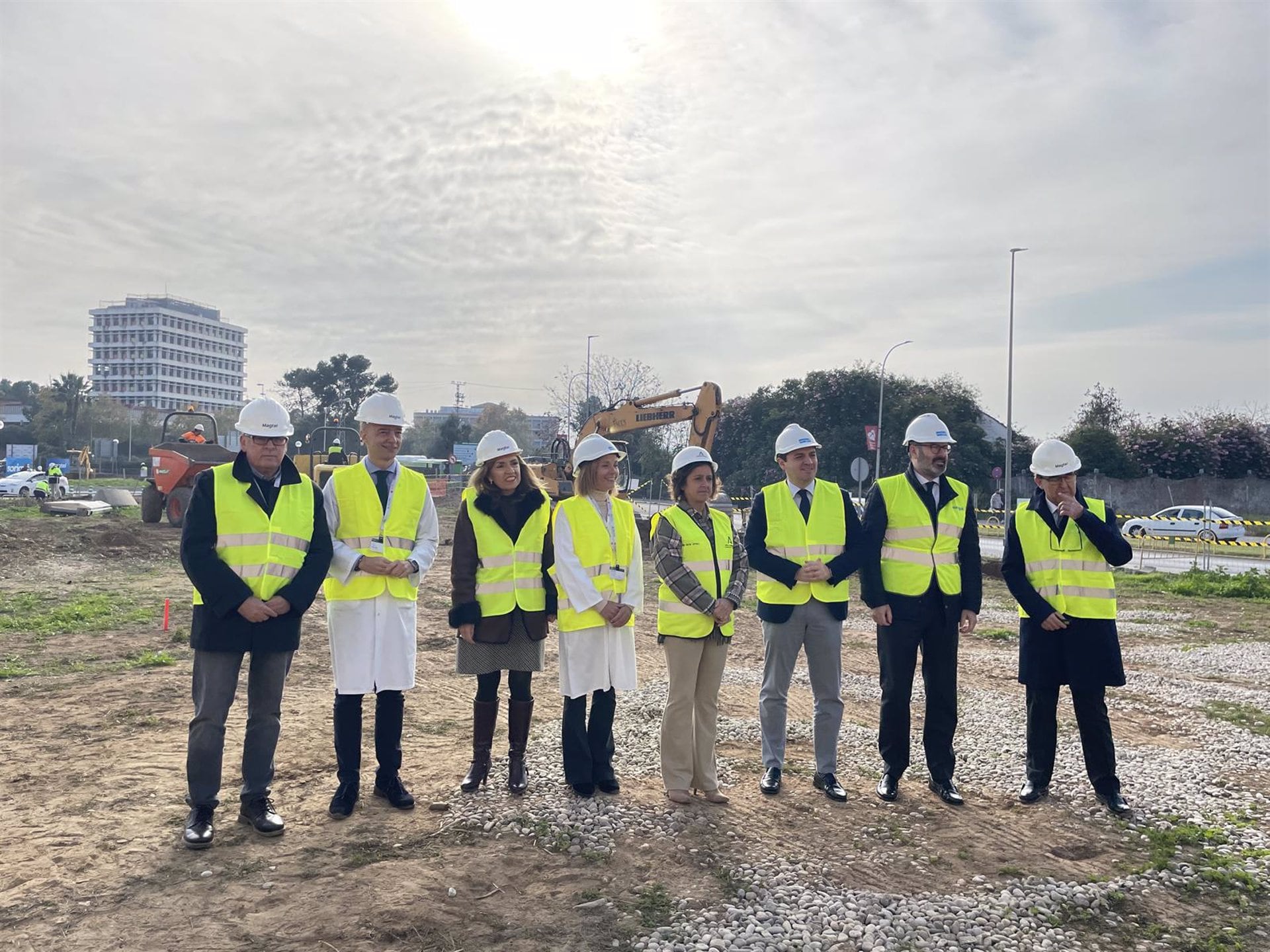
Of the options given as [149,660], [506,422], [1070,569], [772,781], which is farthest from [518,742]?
[506,422]

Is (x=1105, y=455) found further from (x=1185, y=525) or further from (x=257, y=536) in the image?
(x=257, y=536)

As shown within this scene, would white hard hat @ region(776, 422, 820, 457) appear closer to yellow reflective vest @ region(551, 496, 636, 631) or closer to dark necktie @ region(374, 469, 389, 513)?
yellow reflective vest @ region(551, 496, 636, 631)

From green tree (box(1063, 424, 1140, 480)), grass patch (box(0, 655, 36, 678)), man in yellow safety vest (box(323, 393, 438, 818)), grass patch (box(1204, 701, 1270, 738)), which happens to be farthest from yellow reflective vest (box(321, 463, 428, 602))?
green tree (box(1063, 424, 1140, 480))

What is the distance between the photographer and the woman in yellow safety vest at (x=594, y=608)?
17.3 feet

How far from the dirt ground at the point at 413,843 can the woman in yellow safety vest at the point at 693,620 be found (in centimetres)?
30

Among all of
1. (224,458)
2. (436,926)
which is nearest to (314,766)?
(436,926)

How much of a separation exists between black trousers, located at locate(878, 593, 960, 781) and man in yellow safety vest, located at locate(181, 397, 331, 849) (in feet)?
10.7

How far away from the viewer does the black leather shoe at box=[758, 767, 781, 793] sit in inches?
214

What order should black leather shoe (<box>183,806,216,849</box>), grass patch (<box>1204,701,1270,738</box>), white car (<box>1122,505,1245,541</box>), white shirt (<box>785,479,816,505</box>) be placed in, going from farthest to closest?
white car (<box>1122,505,1245,541</box>) < grass patch (<box>1204,701,1270,738</box>) < white shirt (<box>785,479,816,505</box>) < black leather shoe (<box>183,806,216,849</box>)

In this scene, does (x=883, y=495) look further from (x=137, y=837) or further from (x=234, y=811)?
(x=137, y=837)

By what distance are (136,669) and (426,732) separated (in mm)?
3629

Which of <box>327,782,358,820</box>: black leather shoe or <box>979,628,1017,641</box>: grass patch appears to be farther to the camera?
<box>979,628,1017,641</box>: grass patch

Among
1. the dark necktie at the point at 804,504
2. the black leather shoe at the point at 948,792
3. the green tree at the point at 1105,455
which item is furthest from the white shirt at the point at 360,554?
the green tree at the point at 1105,455

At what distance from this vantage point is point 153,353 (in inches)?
5482
